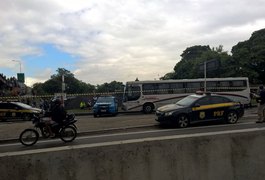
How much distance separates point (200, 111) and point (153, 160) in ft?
38.0

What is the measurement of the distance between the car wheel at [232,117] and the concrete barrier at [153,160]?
37.9ft

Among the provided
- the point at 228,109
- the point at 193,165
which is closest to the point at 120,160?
the point at 193,165

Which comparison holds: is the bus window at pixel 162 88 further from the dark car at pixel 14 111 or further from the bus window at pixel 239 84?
the dark car at pixel 14 111

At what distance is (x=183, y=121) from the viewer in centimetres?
1605

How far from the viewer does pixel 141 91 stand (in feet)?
96.0

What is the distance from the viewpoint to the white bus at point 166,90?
96.0ft

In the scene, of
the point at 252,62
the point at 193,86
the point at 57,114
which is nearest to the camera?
the point at 57,114

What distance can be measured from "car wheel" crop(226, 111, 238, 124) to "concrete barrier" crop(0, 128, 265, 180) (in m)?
11.5

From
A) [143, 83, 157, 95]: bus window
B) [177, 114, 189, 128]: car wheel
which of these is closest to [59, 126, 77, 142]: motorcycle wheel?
[177, 114, 189, 128]: car wheel

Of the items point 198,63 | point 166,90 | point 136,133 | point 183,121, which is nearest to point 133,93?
point 166,90

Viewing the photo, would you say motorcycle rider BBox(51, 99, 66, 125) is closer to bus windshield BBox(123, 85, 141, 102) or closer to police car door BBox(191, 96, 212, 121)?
police car door BBox(191, 96, 212, 121)

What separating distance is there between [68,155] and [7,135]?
1093 cm

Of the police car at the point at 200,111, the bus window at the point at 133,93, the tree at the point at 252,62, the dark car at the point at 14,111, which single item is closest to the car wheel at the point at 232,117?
the police car at the point at 200,111

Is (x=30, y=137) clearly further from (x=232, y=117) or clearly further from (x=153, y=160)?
(x=232, y=117)
